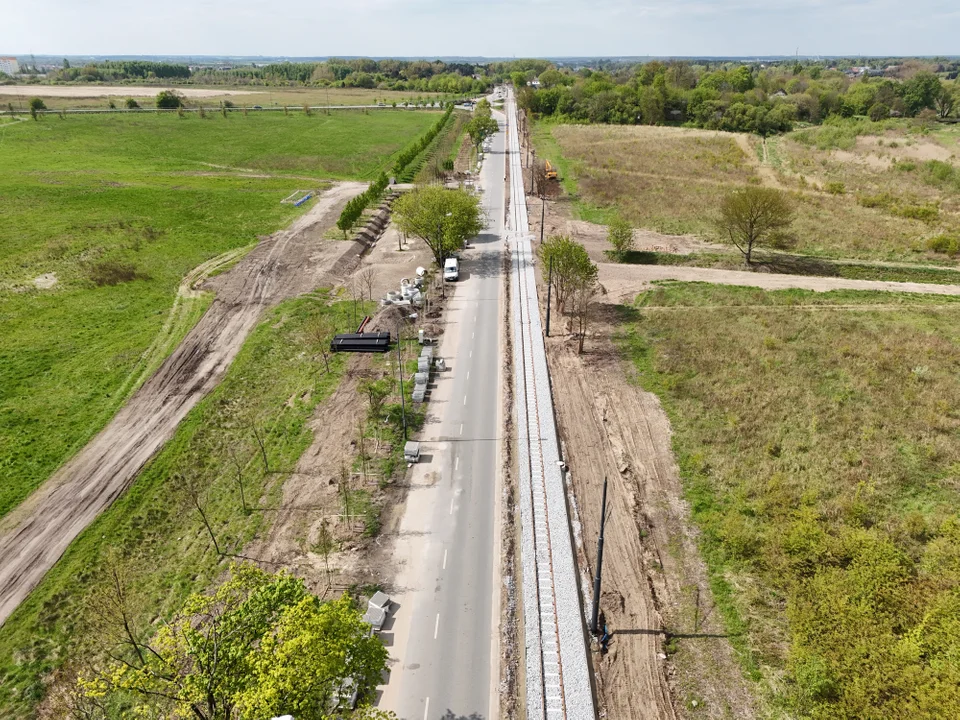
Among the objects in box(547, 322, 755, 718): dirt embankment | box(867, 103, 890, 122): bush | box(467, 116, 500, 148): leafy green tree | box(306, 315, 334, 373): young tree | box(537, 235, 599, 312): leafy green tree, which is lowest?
box(547, 322, 755, 718): dirt embankment

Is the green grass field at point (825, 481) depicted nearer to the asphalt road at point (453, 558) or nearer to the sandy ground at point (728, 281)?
the sandy ground at point (728, 281)

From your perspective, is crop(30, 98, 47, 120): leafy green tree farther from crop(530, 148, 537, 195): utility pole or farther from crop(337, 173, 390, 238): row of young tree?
crop(530, 148, 537, 195): utility pole

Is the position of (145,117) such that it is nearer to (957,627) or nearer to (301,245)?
(301,245)

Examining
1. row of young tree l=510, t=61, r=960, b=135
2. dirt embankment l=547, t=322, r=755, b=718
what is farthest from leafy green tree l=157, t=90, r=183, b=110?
dirt embankment l=547, t=322, r=755, b=718

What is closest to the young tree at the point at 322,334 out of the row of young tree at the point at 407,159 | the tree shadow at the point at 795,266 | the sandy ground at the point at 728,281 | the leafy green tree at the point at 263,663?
the leafy green tree at the point at 263,663

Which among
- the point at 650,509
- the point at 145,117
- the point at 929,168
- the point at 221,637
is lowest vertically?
the point at 650,509

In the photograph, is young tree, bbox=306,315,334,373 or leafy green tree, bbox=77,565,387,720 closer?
leafy green tree, bbox=77,565,387,720

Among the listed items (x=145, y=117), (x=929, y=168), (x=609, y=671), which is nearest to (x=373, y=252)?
(x=609, y=671)
